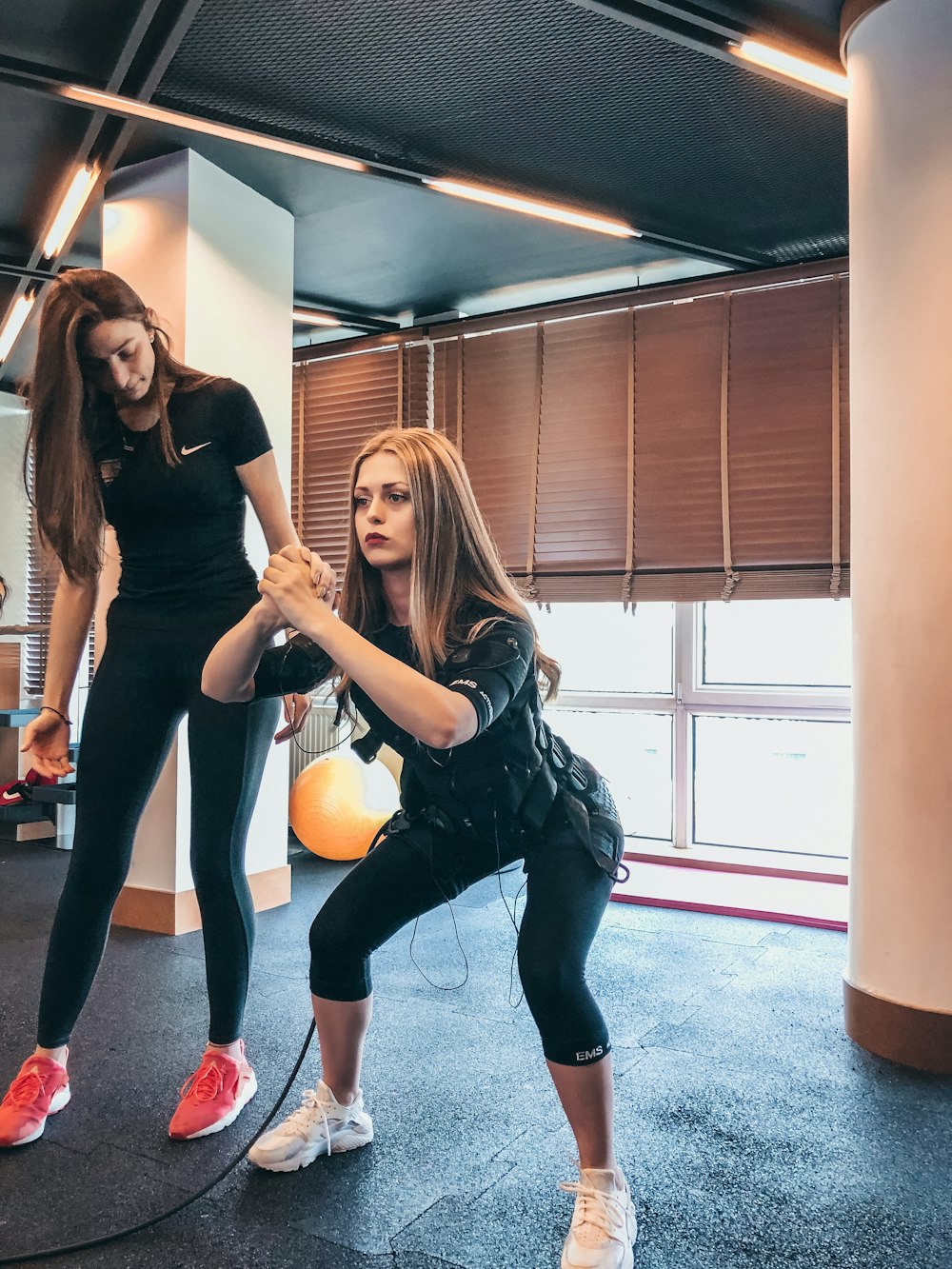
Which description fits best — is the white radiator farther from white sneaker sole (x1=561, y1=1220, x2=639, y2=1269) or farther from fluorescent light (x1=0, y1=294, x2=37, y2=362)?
white sneaker sole (x1=561, y1=1220, x2=639, y2=1269)

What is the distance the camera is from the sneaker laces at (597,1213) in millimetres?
1296

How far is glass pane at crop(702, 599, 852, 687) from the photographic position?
13.2 ft

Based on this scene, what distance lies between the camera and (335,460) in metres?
4.59

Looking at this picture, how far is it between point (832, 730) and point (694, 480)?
119 centimetres

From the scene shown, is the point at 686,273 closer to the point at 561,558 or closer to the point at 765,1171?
the point at 561,558

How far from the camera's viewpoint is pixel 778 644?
4.11 meters

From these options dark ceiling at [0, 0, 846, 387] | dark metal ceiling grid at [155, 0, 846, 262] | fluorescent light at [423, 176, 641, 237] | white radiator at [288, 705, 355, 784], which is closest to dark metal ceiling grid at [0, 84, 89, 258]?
dark ceiling at [0, 0, 846, 387]

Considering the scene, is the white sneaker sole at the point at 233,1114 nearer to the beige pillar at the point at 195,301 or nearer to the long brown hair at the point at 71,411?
the long brown hair at the point at 71,411

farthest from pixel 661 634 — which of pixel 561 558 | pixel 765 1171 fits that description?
pixel 765 1171

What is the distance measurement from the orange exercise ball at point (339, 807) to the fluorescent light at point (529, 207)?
2.06m

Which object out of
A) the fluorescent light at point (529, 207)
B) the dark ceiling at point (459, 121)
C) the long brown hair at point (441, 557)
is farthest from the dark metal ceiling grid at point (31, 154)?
the long brown hair at point (441, 557)

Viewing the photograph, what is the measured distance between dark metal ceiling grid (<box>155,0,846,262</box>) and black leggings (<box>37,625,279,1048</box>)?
65.4 inches

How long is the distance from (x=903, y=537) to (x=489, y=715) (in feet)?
4.39

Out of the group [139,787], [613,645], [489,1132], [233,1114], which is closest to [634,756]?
[613,645]
